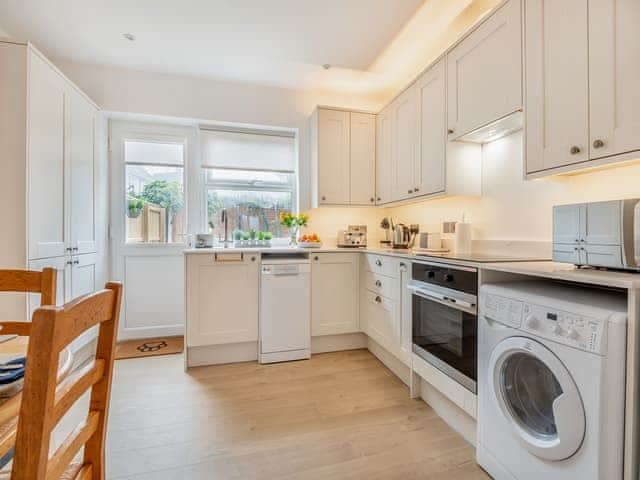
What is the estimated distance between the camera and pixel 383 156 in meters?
3.17

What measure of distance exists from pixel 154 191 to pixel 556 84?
3.39 m

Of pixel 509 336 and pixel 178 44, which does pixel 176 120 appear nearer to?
pixel 178 44

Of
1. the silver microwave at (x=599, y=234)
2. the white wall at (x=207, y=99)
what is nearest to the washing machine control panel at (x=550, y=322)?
the silver microwave at (x=599, y=234)

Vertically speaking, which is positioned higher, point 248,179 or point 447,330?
point 248,179

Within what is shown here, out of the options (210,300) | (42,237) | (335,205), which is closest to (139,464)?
(210,300)

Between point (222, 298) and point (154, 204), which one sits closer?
point (222, 298)

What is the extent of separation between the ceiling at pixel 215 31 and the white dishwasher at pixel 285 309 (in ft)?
5.88

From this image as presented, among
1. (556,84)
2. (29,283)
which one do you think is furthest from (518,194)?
(29,283)

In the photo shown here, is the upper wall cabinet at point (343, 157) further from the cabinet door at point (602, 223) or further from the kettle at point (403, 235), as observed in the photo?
the cabinet door at point (602, 223)

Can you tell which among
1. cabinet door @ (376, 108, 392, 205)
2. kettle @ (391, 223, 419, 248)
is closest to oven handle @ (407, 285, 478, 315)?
kettle @ (391, 223, 419, 248)

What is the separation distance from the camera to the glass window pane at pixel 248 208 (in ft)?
11.0

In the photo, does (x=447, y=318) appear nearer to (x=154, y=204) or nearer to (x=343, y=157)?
(x=343, y=157)

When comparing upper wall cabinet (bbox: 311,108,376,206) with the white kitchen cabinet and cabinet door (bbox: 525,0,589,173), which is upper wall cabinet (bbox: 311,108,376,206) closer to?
the white kitchen cabinet

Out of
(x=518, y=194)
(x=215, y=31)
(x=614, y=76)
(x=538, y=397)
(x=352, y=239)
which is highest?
(x=215, y=31)
